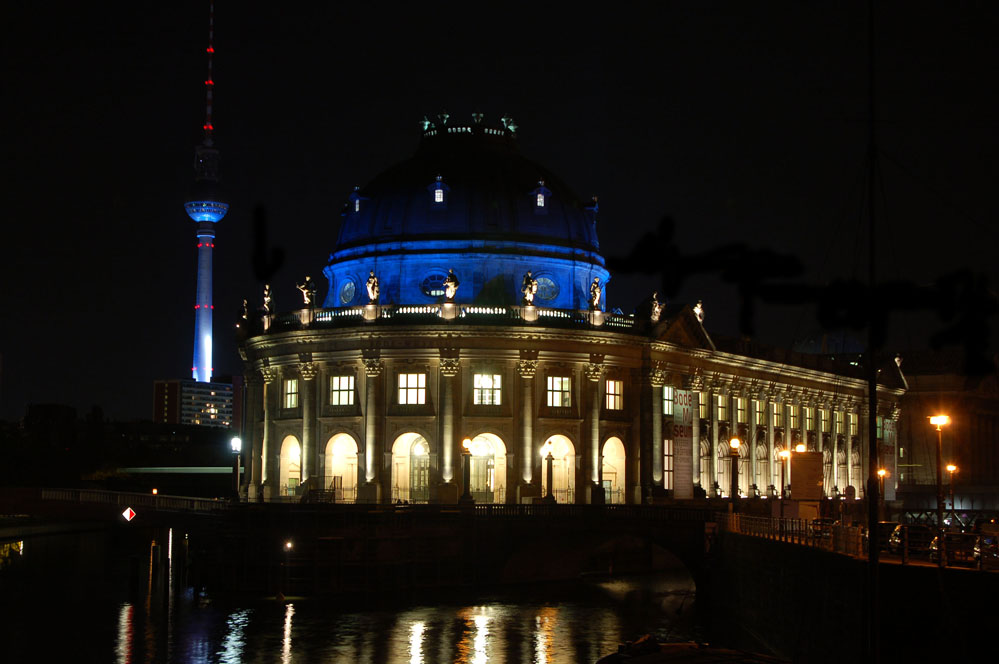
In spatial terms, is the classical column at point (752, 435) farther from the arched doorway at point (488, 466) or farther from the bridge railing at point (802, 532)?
the bridge railing at point (802, 532)

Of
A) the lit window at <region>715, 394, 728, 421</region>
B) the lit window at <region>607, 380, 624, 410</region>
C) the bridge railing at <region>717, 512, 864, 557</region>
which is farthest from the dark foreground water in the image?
the lit window at <region>715, 394, 728, 421</region>

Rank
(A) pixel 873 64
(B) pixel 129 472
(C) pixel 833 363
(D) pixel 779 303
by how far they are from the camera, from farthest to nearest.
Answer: (B) pixel 129 472, (C) pixel 833 363, (A) pixel 873 64, (D) pixel 779 303

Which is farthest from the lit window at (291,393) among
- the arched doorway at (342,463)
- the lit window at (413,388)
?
the lit window at (413,388)

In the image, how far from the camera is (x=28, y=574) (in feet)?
273

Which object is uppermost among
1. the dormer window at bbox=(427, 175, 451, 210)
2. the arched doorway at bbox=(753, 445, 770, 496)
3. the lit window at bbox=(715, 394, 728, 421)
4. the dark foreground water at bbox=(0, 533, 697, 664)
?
the dormer window at bbox=(427, 175, 451, 210)

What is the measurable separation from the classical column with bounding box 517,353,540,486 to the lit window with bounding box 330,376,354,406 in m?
11.1

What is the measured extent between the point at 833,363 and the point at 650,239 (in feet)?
370

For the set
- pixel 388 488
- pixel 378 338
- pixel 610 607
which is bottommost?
pixel 610 607

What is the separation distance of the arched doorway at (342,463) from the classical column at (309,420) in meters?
0.90

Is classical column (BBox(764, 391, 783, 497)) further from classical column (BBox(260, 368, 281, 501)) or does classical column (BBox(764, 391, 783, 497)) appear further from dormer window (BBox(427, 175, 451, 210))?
classical column (BBox(260, 368, 281, 501))

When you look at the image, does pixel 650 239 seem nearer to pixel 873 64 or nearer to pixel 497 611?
pixel 873 64

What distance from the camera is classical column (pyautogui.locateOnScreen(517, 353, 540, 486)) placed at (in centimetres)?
8575

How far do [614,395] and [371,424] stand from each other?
651 inches

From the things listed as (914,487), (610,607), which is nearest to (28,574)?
(610,607)
